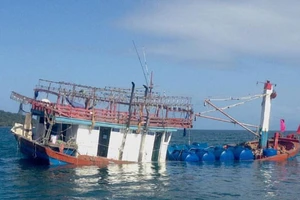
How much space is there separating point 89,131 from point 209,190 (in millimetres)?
11305

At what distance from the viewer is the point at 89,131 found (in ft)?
121

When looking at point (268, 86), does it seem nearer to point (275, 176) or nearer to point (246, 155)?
point (246, 155)

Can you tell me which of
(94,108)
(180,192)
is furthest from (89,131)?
(180,192)

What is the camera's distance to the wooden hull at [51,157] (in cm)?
3456

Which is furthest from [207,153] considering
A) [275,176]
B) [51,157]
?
[51,157]

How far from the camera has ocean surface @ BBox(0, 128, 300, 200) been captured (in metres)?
27.1

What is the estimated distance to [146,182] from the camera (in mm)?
31125

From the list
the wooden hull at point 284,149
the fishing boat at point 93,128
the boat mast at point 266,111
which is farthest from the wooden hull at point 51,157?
the boat mast at point 266,111

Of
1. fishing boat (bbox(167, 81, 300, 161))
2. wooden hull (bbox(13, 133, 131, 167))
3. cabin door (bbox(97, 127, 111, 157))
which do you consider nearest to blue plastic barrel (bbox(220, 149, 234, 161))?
fishing boat (bbox(167, 81, 300, 161))

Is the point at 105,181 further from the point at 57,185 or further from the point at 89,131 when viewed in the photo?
the point at 89,131

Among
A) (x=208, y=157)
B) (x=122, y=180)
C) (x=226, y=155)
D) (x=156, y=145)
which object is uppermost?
(x=156, y=145)

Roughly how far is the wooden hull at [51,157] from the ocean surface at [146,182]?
0.74 m

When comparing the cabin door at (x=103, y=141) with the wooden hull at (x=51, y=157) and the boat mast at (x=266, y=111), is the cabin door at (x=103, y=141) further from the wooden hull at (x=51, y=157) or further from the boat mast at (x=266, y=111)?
the boat mast at (x=266, y=111)

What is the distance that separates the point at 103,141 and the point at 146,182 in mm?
7829
